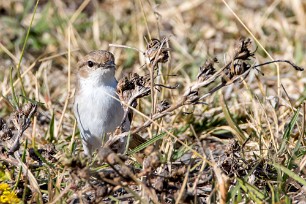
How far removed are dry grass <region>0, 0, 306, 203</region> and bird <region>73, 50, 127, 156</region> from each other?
0.11 m

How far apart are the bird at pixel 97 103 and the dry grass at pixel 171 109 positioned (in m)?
0.11

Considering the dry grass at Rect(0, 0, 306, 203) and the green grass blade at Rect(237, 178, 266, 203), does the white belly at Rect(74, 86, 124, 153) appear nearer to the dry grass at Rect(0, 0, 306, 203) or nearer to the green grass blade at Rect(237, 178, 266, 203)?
the dry grass at Rect(0, 0, 306, 203)

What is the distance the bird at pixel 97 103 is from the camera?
5.12 metres

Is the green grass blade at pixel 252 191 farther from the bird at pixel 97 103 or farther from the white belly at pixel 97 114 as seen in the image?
the white belly at pixel 97 114

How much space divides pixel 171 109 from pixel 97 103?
3.97ft

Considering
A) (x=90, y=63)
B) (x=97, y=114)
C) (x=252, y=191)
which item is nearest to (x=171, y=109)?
(x=252, y=191)

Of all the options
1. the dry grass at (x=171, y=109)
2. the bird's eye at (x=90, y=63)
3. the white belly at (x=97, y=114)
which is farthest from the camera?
the bird's eye at (x=90, y=63)

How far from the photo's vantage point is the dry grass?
13.1 feet

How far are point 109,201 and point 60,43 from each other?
371cm

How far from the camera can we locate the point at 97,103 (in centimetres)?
515

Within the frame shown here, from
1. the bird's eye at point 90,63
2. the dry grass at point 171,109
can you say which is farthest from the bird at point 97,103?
the dry grass at point 171,109

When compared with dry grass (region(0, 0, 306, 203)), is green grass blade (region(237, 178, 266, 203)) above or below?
below

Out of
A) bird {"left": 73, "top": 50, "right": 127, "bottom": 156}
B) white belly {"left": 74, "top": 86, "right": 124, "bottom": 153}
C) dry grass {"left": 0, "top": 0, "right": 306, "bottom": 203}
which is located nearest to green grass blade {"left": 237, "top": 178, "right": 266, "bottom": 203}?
dry grass {"left": 0, "top": 0, "right": 306, "bottom": 203}

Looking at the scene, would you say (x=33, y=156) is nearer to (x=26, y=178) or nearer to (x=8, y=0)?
(x=26, y=178)
